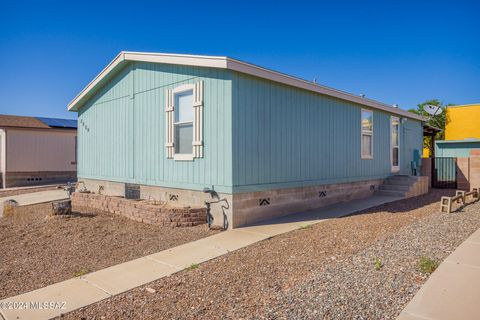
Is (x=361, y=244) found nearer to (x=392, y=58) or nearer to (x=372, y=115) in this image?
(x=372, y=115)

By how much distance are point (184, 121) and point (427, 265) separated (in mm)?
5895

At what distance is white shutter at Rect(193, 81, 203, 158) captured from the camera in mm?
7234

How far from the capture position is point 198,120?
7.27 meters

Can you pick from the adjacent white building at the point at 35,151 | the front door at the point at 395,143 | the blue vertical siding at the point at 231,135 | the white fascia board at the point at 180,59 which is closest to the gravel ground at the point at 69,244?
the blue vertical siding at the point at 231,135

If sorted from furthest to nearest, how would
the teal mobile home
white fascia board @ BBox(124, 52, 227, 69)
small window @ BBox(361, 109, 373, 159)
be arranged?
small window @ BBox(361, 109, 373, 159)
the teal mobile home
white fascia board @ BBox(124, 52, 227, 69)

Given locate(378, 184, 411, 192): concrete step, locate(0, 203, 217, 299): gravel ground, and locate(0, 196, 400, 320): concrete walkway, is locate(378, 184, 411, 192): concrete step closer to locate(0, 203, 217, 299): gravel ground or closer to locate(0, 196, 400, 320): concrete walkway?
locate(0, 196, 400, 320): concrete walkway

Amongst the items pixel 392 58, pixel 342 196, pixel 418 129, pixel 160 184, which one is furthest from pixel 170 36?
pixel 418 129

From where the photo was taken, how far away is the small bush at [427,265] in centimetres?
387

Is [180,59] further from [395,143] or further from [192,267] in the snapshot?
[395,143]

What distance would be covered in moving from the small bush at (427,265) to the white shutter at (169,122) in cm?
598

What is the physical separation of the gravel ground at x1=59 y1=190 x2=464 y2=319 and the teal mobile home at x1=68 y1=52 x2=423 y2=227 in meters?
1.94

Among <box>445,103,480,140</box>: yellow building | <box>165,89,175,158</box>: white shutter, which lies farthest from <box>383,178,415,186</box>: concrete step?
<box>445,103,480,140</box>: yellow building

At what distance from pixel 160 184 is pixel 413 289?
6567 mm

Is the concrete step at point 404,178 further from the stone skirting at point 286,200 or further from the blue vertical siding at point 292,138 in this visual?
the stone skirting at point 286,200
